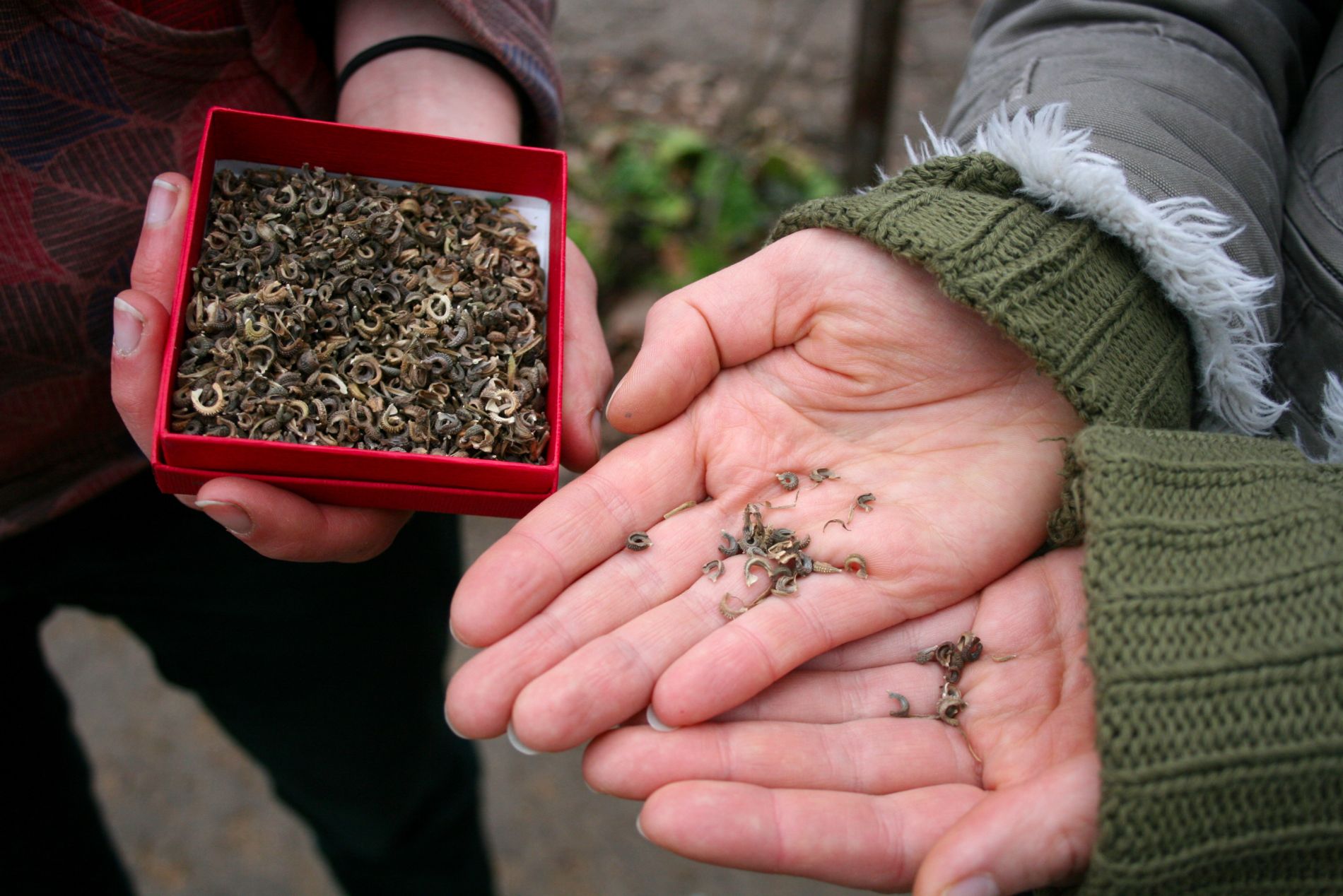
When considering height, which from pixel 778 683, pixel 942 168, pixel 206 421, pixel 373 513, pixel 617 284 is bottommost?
pixel 617 284

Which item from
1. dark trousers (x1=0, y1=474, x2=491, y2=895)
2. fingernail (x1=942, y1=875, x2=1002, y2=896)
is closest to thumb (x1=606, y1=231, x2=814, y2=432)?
dark trousers (x1=0, y1=474, x2=491, y2=895)

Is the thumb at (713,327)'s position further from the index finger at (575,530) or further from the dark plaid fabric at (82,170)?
the dark plaid fabric at (82,170)

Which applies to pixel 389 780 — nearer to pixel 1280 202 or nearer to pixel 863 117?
pixel 1280 202

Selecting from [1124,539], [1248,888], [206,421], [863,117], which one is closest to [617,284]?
[863,117]

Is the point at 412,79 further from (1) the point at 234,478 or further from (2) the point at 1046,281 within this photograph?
(2) the point at 1046,281

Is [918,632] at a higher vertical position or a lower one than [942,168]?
lower

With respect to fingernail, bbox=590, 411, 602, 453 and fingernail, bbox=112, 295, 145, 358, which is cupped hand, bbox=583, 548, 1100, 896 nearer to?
fingernail, bbox=590, 411, 602, 453

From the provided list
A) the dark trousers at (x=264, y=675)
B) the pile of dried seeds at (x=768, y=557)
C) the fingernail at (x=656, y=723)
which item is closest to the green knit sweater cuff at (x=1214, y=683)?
the pile of dried seeds at (x=768, y=557)
